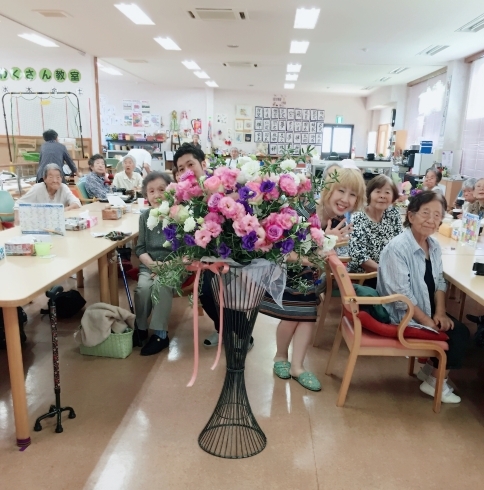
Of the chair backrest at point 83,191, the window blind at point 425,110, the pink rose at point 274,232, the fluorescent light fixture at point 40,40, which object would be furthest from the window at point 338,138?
the pink rose at point 274,232

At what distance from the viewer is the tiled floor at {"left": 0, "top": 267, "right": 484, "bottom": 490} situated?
175cm

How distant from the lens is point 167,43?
680 cm

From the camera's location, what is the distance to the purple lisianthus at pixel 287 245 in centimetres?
150

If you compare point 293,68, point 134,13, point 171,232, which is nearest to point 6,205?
point 134,13

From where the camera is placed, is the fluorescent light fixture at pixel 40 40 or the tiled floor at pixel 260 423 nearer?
the tiled floor at pixel 260 423

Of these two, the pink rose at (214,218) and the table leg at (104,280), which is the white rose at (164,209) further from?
the table leg at (104,280)

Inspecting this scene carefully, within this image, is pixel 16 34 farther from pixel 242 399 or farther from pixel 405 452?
pixel 405 452

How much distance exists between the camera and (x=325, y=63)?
8234 millimetres

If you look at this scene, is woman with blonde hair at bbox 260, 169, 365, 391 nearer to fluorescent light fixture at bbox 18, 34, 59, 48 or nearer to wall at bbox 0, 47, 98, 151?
fluorescent light fixture at bbox 18, 34, 59, 48

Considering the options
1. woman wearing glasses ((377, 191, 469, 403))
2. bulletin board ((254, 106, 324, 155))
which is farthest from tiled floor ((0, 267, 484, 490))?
bulletin board ((254, 106, 324, 155))

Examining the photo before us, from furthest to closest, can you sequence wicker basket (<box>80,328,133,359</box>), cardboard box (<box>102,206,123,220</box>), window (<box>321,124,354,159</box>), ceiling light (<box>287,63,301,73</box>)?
window (<box>321,124,354,159</box>), ceiling light (<box>287,63,301,73</box>), cardboard box (<box>102,206,123,220</box>), wicker basket (<box>80,328,133,359</box>)

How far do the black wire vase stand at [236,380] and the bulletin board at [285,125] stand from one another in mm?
12057

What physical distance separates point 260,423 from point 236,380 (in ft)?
1.44

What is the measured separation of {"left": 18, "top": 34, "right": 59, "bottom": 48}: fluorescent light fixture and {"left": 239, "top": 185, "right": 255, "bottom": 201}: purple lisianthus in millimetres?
6704
